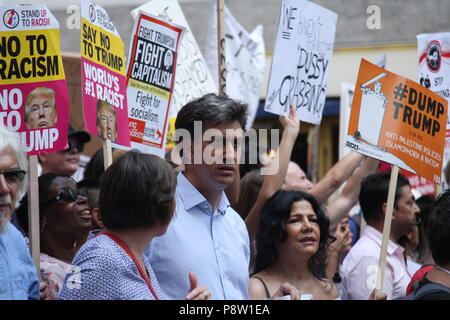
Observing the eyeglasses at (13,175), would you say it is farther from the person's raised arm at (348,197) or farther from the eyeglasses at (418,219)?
the eyeglasses at (418,219)

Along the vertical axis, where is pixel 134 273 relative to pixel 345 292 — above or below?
above

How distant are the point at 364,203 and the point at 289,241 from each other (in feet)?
3.41

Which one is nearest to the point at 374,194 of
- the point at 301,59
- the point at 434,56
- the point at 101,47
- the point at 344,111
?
the point at 301,59

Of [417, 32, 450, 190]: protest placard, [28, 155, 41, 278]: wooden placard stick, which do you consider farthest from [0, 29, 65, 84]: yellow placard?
[417, 32, 450, 190]: protest placard

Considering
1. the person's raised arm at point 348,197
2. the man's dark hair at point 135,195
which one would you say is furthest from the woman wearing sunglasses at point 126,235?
the person's raised arm at point 348,197

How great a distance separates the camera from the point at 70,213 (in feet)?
13.9

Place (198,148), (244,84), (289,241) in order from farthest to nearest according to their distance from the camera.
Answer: (244,84) < (289,241) < (198,148)

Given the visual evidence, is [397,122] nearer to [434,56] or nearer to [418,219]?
[434,56]

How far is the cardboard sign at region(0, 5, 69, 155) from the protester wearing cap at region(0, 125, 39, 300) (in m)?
0.84

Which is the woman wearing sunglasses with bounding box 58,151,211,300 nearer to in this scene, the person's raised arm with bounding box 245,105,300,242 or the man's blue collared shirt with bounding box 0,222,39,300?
the man's blue collared shirt with bounding box 0,222,39,300

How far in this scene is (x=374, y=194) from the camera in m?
5.44

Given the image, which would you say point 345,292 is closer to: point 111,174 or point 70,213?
point 70,213

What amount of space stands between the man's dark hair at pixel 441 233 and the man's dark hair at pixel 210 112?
0.99m
